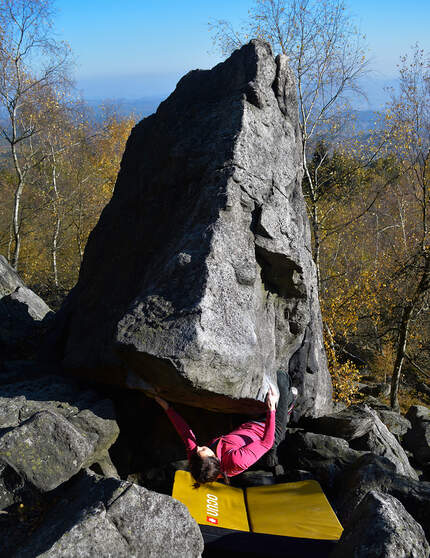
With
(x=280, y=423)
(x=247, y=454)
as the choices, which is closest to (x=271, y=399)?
(x=280, y=423)

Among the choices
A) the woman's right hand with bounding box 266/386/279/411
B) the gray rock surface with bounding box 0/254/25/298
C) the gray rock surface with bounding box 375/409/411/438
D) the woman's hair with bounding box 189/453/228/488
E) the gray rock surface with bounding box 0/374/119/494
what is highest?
the gray rock surface with bounding box 0/254/25/298

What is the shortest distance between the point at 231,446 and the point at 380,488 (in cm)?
226

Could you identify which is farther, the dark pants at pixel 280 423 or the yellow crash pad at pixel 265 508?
the dark pants at pixel 280 423

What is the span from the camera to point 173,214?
9180 millimetres

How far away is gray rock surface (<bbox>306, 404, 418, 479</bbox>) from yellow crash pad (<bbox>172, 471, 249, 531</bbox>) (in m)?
3.14

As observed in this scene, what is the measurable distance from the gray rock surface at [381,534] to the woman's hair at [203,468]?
192 cm

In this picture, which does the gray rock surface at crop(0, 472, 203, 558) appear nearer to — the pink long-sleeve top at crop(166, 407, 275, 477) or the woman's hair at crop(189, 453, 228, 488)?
the woman's hair at crop(189, 453, 228, 488)

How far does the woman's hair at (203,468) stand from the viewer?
21.2 ft

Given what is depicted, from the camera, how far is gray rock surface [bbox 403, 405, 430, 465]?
36.5 ft

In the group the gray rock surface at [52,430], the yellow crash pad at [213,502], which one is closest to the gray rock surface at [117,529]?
the gray rock surface at [52,430]

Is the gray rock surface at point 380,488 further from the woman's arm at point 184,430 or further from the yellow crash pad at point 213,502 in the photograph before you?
the woman's arm at point 184,430

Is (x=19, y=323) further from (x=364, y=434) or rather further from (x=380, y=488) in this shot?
(x=380, y=488)

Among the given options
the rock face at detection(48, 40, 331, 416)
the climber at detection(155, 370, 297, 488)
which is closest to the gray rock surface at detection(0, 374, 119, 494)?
the rock face at detection(48, 40, 331, 416)

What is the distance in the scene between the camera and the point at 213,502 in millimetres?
6633
